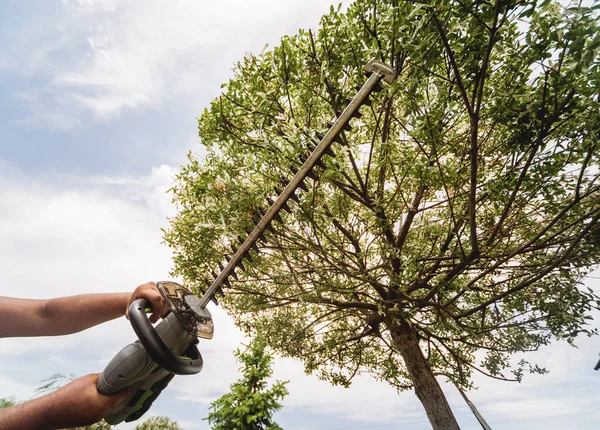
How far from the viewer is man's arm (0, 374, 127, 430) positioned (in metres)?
1.30

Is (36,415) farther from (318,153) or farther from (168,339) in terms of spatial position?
(318,153)

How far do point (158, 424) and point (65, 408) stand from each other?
19308mm

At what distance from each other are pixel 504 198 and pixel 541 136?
3.45 ft

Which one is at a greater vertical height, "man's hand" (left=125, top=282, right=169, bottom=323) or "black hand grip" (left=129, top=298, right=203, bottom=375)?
"man's hand" (left=125, top=282, right=169, bottom=323)

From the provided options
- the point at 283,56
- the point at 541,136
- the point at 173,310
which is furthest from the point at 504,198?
the point at 173,310

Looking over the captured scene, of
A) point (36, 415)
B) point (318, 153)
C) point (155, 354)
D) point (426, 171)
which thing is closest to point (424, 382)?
point (426, 171)

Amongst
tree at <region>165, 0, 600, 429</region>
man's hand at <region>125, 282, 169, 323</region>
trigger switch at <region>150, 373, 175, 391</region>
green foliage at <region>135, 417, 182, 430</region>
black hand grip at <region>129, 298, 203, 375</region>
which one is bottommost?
trigger switch at <region>150, 373, 175, 391</region>

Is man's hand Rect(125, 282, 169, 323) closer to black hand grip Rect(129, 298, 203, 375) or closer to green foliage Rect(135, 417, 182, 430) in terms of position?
black hand grip Rect(129, 298, 203, 375)

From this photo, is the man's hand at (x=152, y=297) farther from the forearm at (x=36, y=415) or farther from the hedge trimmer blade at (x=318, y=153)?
the forearm at (x=36, y=415)

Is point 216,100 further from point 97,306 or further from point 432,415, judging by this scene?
point 432,415

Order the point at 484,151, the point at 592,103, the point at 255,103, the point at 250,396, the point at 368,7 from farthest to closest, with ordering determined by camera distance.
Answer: the point at 250,396 → the point at 484,151 → the point at 255,103 → the point at 368,7 → the point at 592,103

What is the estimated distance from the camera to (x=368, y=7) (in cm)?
441

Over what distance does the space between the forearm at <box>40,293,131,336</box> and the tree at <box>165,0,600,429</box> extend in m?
2.19

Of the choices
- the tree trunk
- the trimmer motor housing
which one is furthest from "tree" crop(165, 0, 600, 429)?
the trimmer motor housing
